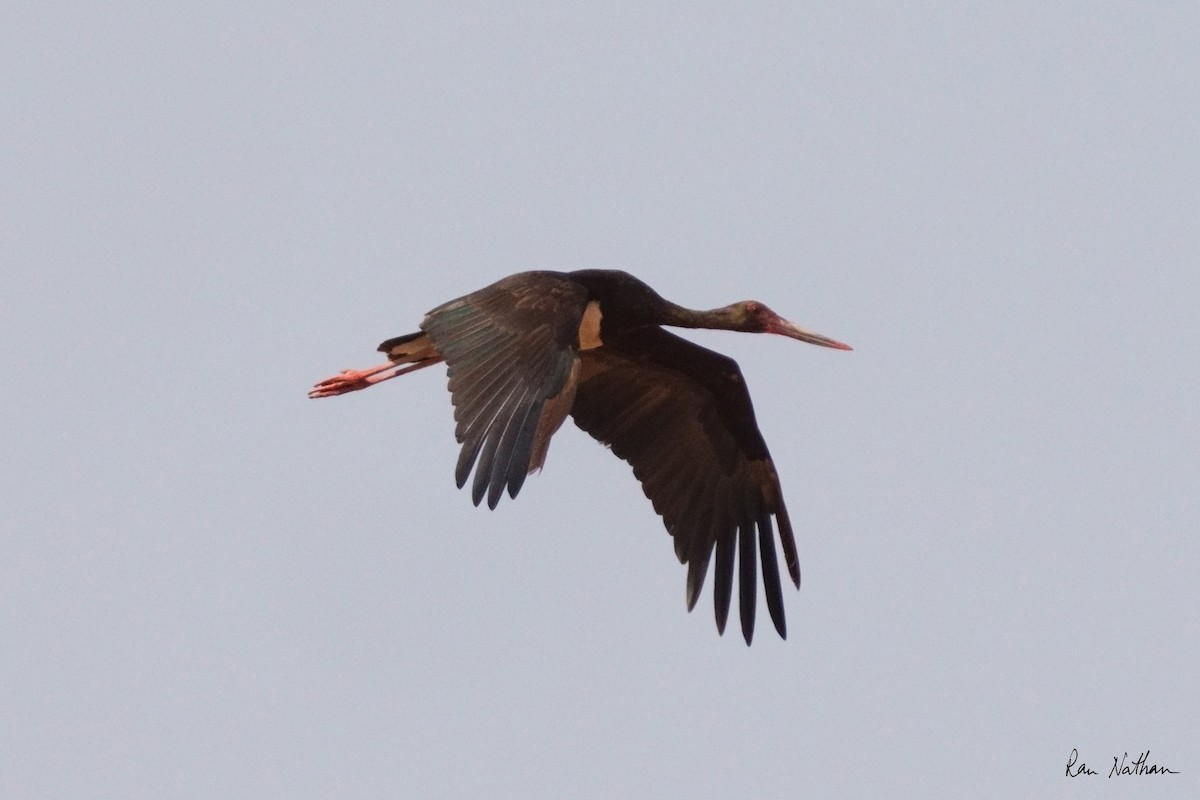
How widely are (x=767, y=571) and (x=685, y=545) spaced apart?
1.74 feet

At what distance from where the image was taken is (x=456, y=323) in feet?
35.4

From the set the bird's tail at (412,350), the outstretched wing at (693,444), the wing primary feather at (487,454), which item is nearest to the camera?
the wing primary feather at (487,454)

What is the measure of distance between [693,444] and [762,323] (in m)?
0.92

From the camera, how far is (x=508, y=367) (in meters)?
10.3

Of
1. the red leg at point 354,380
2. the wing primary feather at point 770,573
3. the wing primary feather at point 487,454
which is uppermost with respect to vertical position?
the red leg at point 354,380

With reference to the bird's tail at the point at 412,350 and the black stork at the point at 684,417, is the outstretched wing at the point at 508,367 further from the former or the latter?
the bird's tail at the point at 412,350

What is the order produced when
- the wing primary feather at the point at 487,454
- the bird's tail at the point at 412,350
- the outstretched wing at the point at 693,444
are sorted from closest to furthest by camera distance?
the wing primary feather at the point at 487,454 < the bird's tail at the point at 412,350 < the outstretched wing at the point at 693,444

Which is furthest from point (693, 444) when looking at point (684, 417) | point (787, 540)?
point (787, 540)

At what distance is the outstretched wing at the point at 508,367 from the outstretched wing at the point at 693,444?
1.71 m

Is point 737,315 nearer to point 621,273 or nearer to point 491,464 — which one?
point 621,273

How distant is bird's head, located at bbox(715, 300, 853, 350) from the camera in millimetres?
13297

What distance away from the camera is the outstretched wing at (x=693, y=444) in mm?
12852

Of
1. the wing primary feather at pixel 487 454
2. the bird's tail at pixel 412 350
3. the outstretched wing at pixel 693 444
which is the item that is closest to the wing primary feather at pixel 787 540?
the outstretched wing at pixel 693 444

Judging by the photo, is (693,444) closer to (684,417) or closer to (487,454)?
(684,417)
